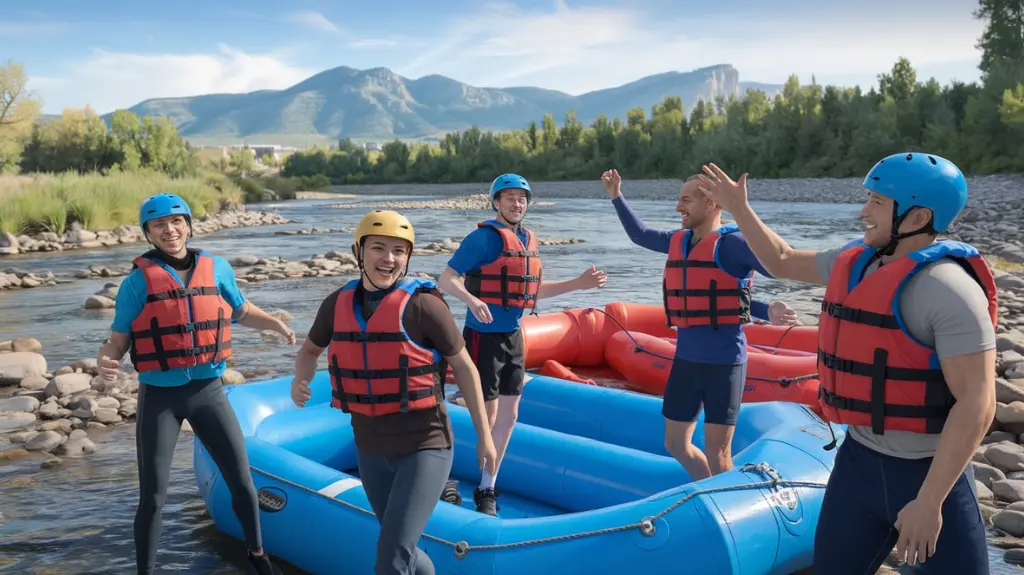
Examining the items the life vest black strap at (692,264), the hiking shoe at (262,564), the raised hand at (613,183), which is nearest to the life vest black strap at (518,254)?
the raised hand at (613,183)

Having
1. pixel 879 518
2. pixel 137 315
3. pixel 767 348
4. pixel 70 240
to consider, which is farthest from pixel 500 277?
pixel 70 240

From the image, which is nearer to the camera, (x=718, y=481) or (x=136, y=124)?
(x=718, y=481)

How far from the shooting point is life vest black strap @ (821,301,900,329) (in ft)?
6.70

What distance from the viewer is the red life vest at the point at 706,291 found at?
3588 millimetres

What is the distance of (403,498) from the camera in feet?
8.42

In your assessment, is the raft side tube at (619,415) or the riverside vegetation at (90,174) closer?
the raft side tube at (619,415)

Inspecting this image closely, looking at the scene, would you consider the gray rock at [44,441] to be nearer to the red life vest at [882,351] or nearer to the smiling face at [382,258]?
the smiling face at [382,258]

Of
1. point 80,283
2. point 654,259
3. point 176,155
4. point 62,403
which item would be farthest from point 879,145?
point 62,403

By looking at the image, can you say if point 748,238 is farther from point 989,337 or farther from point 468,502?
point 468,502

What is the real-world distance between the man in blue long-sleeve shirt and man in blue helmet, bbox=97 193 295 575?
1.75 m

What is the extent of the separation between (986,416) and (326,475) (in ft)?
Answer: 9.11

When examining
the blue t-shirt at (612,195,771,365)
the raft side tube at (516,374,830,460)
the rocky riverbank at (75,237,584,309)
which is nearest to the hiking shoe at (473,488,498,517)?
the raft side tube at (516,374,830,460)

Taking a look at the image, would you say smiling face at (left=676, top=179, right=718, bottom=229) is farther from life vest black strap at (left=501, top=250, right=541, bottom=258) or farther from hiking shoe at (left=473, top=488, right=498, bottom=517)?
hiking shoe at (left=473, top=488, right=498, bottom=517)

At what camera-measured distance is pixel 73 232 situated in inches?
780
